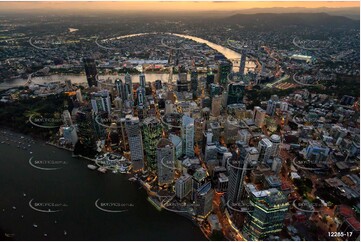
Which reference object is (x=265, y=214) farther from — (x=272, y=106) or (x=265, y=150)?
(x=272, y=106)

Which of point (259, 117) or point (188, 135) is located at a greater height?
point (188, 135)

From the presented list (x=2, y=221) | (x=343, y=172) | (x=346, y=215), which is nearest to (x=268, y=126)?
(x=343, y=172)

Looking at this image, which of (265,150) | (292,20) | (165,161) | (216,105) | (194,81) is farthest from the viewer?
(292,20)

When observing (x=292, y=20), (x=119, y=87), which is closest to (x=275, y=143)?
(x=119, y=87)

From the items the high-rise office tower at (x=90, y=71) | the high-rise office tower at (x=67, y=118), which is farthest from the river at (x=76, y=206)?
the high-rise office tower at (x=90, y=71)

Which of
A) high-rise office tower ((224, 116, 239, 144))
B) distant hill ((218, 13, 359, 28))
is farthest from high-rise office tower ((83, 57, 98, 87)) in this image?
distant hill ((218, 13, 359, 28))

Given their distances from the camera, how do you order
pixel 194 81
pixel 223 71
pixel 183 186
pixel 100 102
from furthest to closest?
pixel 223 71 < pixel 194 81 < pixel 100 102 < pixel 183 186

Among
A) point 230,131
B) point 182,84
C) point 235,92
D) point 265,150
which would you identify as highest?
point 235,92
